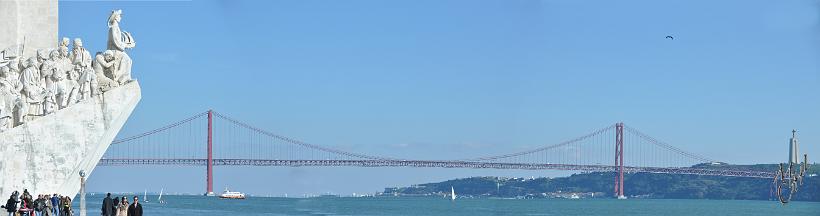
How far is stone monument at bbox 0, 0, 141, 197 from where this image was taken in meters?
17.2

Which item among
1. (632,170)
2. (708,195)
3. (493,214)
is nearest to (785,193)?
(632,170)

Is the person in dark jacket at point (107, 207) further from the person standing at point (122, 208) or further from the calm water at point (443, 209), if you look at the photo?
the calm water at point (443, 209)

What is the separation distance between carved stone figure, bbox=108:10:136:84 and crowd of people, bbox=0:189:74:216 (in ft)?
6.53

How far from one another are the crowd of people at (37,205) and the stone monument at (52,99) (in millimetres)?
470

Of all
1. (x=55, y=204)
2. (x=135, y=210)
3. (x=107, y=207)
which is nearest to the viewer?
(x=135, y=210)

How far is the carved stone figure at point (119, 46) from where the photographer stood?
18297mm

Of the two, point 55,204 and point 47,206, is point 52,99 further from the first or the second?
point 47,206

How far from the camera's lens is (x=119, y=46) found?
18406 mm

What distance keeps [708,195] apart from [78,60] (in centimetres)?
7889

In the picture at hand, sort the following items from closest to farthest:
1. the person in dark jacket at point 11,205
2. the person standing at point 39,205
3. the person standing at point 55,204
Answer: the person in dark jacket at point 11,205 < the person standing at point 39,205 < the person standing at point 55,204

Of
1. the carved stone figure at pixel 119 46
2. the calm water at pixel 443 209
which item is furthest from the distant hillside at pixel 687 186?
the carved stone figure at pixel 119 46

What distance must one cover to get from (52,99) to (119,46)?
4.19 ft

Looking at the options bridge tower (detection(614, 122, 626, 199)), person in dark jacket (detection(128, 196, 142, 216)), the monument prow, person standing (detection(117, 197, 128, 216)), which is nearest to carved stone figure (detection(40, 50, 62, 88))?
the monument prow

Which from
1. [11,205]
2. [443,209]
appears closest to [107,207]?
[11,205]
